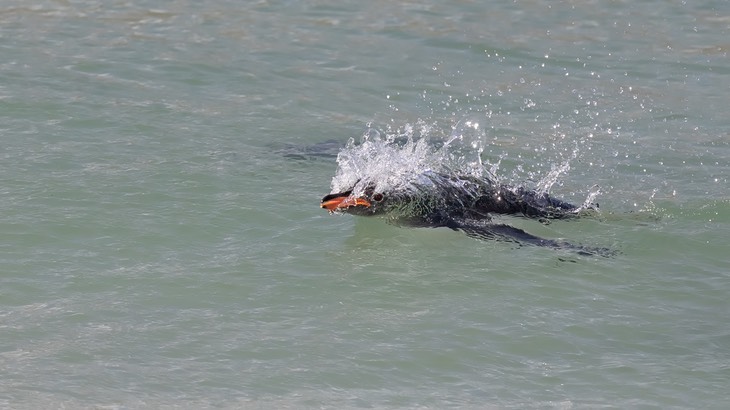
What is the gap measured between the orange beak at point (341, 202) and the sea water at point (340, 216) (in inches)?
14.0

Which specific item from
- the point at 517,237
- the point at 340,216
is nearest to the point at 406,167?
the point at 340,216

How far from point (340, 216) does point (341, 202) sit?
33.5 inches

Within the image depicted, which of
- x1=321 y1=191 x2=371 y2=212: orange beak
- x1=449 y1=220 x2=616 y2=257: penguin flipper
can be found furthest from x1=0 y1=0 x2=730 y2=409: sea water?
x1=321 y1=191 x2=371 y2=212: orange beak

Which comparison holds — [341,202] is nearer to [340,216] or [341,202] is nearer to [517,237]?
[340,216]

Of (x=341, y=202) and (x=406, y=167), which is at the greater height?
(x=406, y=167)

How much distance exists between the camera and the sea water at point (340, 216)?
244 inches

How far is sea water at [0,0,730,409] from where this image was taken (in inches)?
244

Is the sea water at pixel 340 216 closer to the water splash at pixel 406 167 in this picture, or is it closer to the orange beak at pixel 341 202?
the water splash at pixel 406 167

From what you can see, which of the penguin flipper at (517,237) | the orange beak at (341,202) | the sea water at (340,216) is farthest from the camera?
the penguin flipper at (517,237)

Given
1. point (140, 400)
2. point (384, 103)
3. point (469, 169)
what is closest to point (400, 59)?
point (384, 103)

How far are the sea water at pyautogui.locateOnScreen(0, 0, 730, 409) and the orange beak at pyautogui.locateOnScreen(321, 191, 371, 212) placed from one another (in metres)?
0.35

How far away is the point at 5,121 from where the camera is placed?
9969 millimetres

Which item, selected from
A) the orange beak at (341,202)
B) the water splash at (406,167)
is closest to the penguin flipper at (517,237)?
the water splash at (406,167)

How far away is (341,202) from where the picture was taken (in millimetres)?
7547
